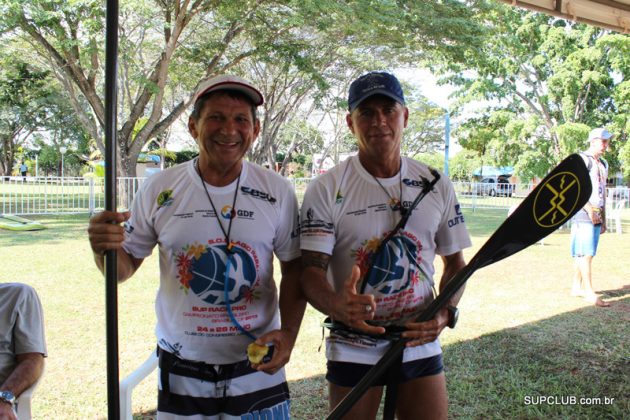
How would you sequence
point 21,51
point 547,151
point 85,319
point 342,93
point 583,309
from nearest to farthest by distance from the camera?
point 85,319
point 583,309
point 21,51
point 547,151
point 342,93

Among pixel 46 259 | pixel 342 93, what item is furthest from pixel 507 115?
pixel 46 259

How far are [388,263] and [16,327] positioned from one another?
150 cm

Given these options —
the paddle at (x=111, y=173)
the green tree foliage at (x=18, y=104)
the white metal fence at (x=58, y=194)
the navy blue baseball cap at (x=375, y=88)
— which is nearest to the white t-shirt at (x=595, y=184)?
the navy blue baseball cap at (x=375, y=88)

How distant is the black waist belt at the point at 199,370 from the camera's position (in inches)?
65.1

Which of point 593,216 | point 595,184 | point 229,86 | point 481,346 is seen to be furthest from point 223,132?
point 595,184

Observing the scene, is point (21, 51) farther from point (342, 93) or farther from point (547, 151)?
point (547, 151)

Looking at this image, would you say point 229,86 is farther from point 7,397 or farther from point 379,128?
point 7,397

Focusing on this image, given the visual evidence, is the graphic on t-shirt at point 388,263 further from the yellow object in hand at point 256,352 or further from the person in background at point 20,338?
the person in background at point 20,338

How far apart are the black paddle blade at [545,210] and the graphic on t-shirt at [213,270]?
0.72 metres

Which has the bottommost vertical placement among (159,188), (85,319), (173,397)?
(85,319)

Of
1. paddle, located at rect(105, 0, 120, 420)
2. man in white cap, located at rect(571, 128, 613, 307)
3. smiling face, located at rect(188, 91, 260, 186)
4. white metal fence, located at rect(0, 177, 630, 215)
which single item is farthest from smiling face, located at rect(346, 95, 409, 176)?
white metal fence, located at rect(0, 177, 630, 215)

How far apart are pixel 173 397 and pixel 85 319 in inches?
155

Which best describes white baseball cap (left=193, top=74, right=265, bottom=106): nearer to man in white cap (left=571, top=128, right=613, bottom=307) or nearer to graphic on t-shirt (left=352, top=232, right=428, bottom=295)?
graphic on t-shirt (left=352, top=232, right=428, bottom=295)

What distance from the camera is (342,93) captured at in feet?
61.5
